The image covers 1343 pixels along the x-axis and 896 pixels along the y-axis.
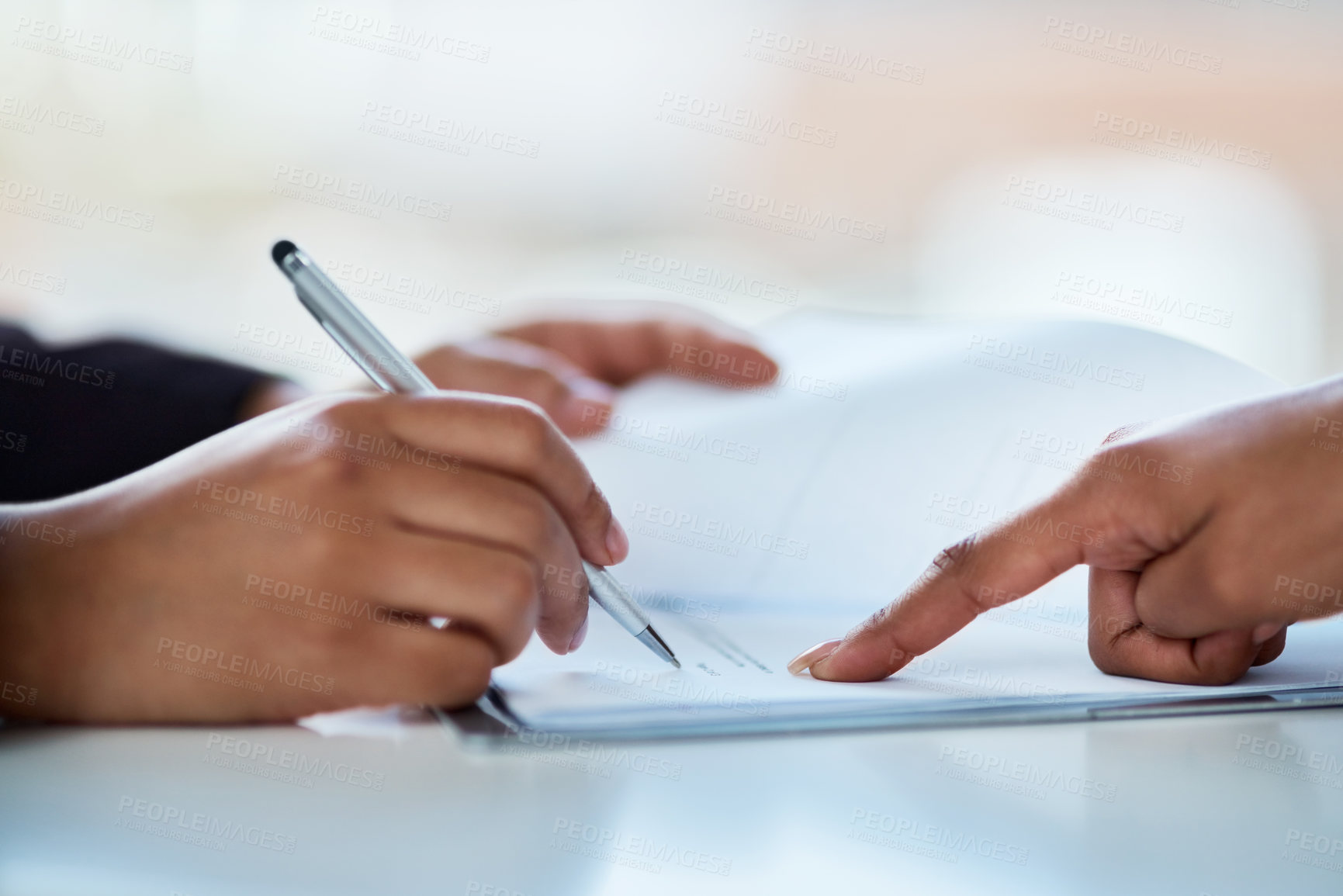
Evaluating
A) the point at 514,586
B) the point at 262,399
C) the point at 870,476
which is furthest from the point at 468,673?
the point at 262,399

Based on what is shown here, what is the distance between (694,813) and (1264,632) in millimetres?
291

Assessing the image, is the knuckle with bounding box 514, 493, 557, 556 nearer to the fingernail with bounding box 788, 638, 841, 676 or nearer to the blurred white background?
the fingernail with bounding box 788, 638, 841, 676

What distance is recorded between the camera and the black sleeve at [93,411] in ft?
2.40

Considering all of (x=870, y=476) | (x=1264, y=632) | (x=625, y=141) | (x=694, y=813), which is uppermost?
(x=625, y=141)

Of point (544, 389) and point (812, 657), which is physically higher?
point (544, 389)

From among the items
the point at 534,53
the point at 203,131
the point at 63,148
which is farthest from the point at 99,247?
the point at 534,53

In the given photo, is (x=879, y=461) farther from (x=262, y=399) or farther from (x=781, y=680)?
(x=262, y=399)

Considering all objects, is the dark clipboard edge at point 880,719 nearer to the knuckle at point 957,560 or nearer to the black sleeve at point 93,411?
the knuckle at point 957,560

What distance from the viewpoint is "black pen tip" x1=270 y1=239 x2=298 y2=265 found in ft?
1.22

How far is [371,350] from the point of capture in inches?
15.8

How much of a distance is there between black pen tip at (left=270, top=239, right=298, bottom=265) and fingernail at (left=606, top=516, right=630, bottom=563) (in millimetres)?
170

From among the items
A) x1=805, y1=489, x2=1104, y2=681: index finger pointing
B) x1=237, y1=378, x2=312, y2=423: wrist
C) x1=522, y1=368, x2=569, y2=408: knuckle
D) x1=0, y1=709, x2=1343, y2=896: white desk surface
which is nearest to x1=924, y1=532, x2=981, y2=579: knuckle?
x1=805, y1=489, x2=1104, y2=681: index finger pointing

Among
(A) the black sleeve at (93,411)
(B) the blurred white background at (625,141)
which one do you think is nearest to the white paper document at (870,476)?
(A) the black sleeve at (93,411)

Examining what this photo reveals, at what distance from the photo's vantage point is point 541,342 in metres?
0.93
